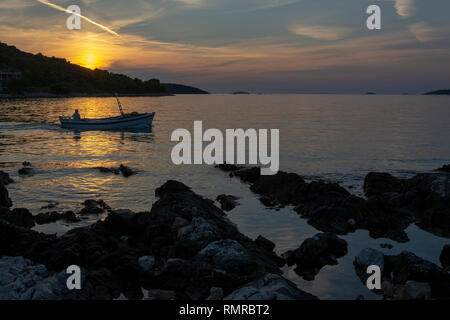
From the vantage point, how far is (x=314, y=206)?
17.5 m

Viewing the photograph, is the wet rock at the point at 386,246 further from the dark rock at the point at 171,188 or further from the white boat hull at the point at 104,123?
the white boat hull at the point at 104,123

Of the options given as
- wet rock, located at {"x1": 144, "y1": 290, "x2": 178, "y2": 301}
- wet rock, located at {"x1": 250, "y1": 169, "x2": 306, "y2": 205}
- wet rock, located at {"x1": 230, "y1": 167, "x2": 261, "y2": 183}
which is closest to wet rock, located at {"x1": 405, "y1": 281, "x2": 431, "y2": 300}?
wet rock, located at {"x1": 144, "y1": 290, "x2": 178, "y2": 301}

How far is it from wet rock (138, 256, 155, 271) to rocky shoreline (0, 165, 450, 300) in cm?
3

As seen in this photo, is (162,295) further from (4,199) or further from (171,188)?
(4,199)

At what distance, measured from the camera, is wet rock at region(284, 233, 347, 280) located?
11.7m

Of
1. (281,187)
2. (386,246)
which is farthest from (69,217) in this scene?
(386,246)

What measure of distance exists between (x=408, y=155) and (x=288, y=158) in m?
12.8

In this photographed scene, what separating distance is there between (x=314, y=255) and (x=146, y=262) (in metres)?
5.07

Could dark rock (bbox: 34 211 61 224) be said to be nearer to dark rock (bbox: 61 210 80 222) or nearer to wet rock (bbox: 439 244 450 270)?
dark rock (bbox: 61 210 80 222)

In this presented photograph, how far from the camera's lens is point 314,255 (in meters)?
11.9

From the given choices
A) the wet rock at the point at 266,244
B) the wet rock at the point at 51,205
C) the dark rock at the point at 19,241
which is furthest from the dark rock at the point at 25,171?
the wet rock at the point at 266,244
